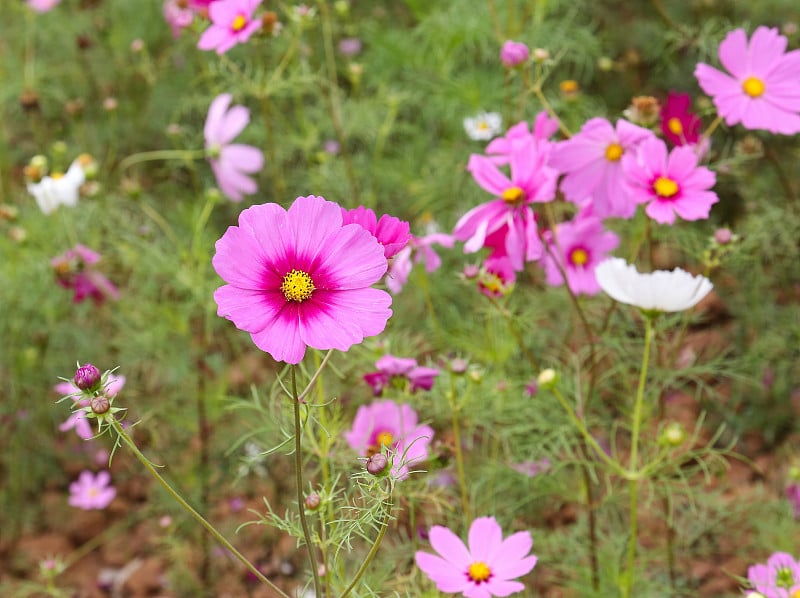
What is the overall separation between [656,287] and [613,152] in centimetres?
24

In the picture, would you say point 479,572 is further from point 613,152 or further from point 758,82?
point 758,82

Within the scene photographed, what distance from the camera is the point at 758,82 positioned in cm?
110

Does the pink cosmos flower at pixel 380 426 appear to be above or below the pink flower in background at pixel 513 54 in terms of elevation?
below

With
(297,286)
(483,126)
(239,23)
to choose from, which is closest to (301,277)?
→ (297,286)

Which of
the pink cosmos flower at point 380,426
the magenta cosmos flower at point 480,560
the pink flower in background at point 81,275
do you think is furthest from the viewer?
the pink flower in background at point 81,275

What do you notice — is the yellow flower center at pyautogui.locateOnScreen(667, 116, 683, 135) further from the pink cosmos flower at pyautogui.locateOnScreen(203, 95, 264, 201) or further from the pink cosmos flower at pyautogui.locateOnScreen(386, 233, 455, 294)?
the pink cosmos flower at pyautogui.locateOnScreen(203, 95, 264, 201)

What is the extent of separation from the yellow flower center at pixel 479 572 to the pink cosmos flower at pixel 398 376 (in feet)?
0.70

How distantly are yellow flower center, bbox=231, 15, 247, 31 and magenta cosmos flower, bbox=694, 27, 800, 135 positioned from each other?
63 cm

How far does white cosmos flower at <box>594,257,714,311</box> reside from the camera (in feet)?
2.91

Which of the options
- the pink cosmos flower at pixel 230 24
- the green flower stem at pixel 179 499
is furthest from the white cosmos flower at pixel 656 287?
the pink cosmos flower at pixel 230 24

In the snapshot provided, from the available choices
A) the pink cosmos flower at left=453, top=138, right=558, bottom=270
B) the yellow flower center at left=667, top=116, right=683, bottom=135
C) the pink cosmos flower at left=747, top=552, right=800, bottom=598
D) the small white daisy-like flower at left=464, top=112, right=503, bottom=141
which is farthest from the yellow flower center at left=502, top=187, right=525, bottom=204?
the small white daisy-like flower at left=464, top=112, right=503, bottom=141

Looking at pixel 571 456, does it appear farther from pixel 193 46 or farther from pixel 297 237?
pixel 193 46

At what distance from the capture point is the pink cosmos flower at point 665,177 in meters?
1.00

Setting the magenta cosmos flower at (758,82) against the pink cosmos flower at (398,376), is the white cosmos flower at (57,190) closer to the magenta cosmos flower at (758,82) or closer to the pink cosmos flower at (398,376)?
the pink cosmos flower at (398,376)
